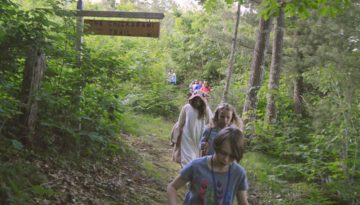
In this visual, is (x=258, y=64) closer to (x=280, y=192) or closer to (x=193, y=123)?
(x=280, y=192)

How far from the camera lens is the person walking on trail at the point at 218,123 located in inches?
205

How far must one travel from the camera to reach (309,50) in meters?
14.1

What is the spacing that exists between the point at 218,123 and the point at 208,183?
2508mm

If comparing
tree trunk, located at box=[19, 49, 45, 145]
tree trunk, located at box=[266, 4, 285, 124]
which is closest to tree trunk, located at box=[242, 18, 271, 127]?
tree trunk, located at box=[266, 4, 285, 124]

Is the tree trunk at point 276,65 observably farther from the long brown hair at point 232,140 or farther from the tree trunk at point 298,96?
the long brown hair at point 232,140

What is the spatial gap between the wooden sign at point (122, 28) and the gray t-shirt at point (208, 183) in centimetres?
568

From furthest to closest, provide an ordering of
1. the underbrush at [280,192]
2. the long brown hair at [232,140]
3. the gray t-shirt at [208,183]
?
the underbrush at [280,192] < the gray t-shirt at [208,183] < the long brown hair at [232,140]

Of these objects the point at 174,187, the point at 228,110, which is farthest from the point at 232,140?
the point at 228,110

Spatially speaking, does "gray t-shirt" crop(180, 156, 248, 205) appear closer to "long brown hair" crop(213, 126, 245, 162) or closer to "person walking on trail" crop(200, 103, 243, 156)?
"long brown hair" crop(213, 126, 245, 162)

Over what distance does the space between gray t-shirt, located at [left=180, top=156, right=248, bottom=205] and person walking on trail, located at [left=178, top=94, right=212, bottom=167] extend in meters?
3.19

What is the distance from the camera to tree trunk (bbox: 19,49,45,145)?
6133 millimetres

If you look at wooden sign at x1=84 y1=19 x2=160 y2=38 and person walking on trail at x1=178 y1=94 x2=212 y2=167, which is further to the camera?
wooden sign at x1=84 y1=19 x2=160 y2=38

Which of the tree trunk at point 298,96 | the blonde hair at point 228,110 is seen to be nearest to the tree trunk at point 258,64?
the tree trunk at point 298,96

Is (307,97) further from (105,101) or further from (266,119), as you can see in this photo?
(105,101)
